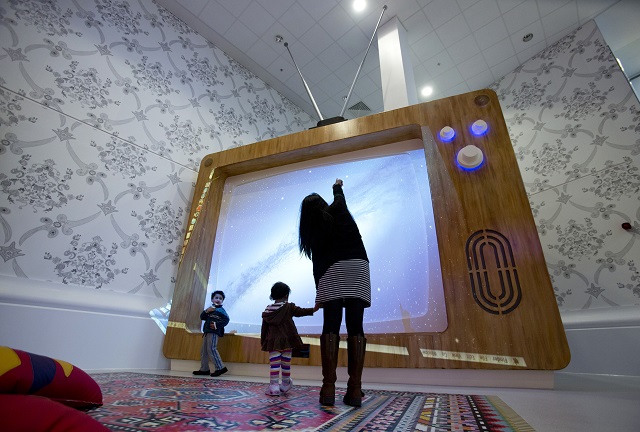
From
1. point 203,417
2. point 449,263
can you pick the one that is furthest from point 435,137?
point 203,417

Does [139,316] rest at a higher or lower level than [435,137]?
lower

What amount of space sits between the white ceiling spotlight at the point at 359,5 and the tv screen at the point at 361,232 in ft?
4.78

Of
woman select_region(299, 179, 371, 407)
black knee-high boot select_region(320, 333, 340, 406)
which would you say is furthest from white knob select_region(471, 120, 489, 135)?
black knee-high boot select_region(320, 333, 340, 406)

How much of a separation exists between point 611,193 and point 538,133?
0.75 metres

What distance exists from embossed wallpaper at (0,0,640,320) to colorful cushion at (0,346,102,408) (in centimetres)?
133

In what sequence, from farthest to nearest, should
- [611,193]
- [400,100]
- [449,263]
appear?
[400,100] < [611,193] < [449,263]

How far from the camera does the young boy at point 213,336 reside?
1.70 metres

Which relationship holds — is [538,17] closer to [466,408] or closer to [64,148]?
[466,408]

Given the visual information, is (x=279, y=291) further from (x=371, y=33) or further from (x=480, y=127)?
(x=371, y=33)

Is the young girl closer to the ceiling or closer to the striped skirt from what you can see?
the striped skirt

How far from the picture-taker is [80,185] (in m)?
1.87

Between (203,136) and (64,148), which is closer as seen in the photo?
(64,148)

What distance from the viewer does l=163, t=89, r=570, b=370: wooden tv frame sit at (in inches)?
50.7

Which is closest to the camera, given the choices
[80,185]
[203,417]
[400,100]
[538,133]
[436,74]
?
[203,417]
